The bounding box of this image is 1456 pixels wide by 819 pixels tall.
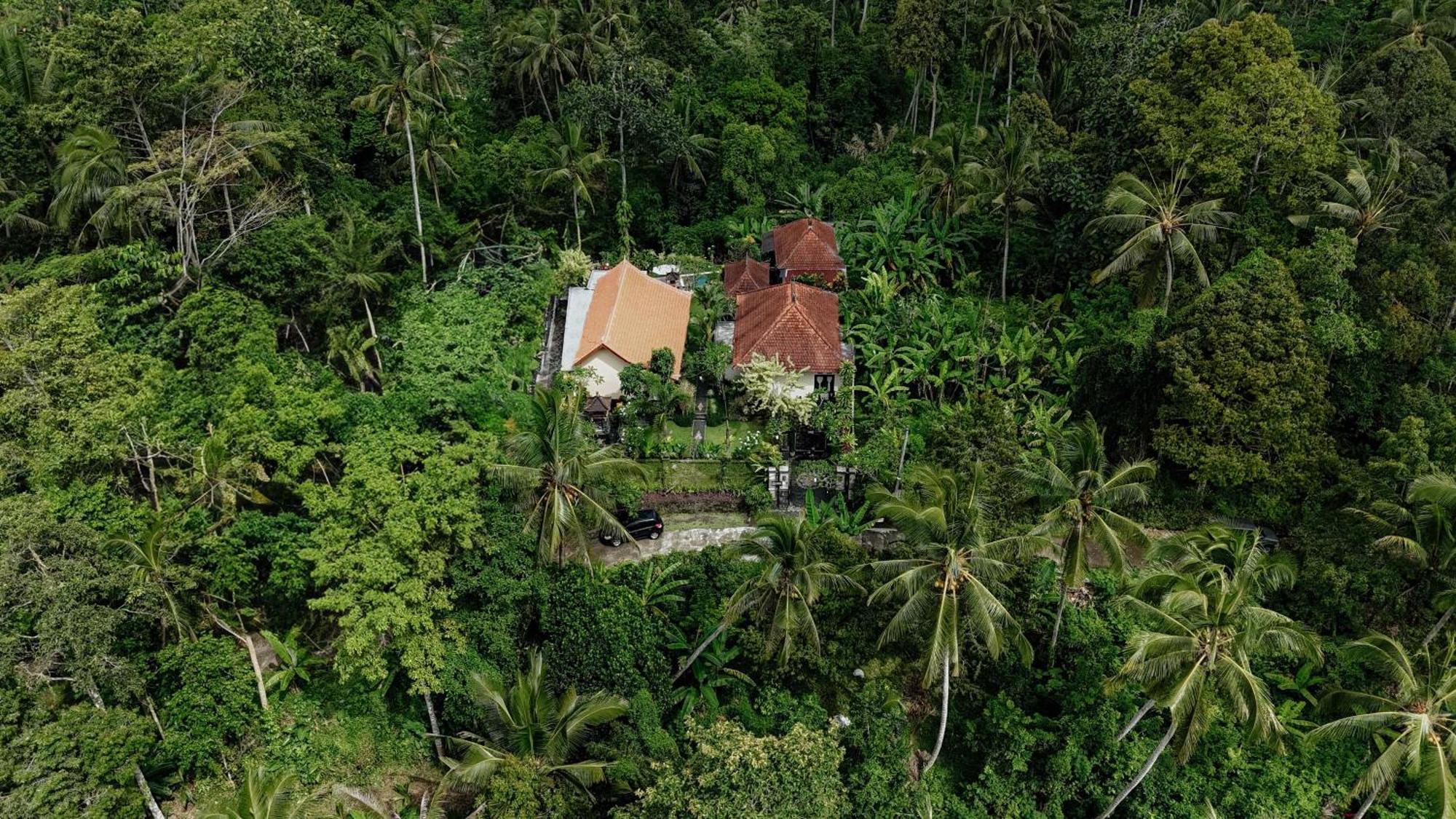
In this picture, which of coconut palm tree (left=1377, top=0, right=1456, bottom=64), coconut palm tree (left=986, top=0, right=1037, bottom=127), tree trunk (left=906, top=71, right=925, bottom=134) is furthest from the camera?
tree trunk (left=906, top=71, right=925, bottom=134)

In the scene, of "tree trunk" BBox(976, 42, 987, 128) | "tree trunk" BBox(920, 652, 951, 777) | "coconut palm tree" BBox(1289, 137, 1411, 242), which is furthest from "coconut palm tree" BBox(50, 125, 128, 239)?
"coconut palm tree" BBox(1289, 137, 1411, 242)

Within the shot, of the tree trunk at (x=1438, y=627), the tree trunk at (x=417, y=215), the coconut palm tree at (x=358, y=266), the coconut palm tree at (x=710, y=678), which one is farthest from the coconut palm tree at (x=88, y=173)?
the tree trunk at (x=1438, y=627)

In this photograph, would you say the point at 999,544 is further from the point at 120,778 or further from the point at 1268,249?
the point at 120,778

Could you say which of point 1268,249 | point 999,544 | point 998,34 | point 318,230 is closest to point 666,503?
point 999,544

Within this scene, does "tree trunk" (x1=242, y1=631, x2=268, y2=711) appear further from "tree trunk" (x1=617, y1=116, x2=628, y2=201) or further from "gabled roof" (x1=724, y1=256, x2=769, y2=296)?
"tree trunk" (x1=617, y1=116, x2=628, y2=201)

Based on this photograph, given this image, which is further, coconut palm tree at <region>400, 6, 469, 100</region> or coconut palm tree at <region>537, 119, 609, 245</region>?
coconut palm tree at <region>537, 119, 609, 245</region>

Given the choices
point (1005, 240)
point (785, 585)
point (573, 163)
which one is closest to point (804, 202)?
point (1005, 240)

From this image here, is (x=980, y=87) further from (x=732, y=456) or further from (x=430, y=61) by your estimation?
(x=732, y=456)
